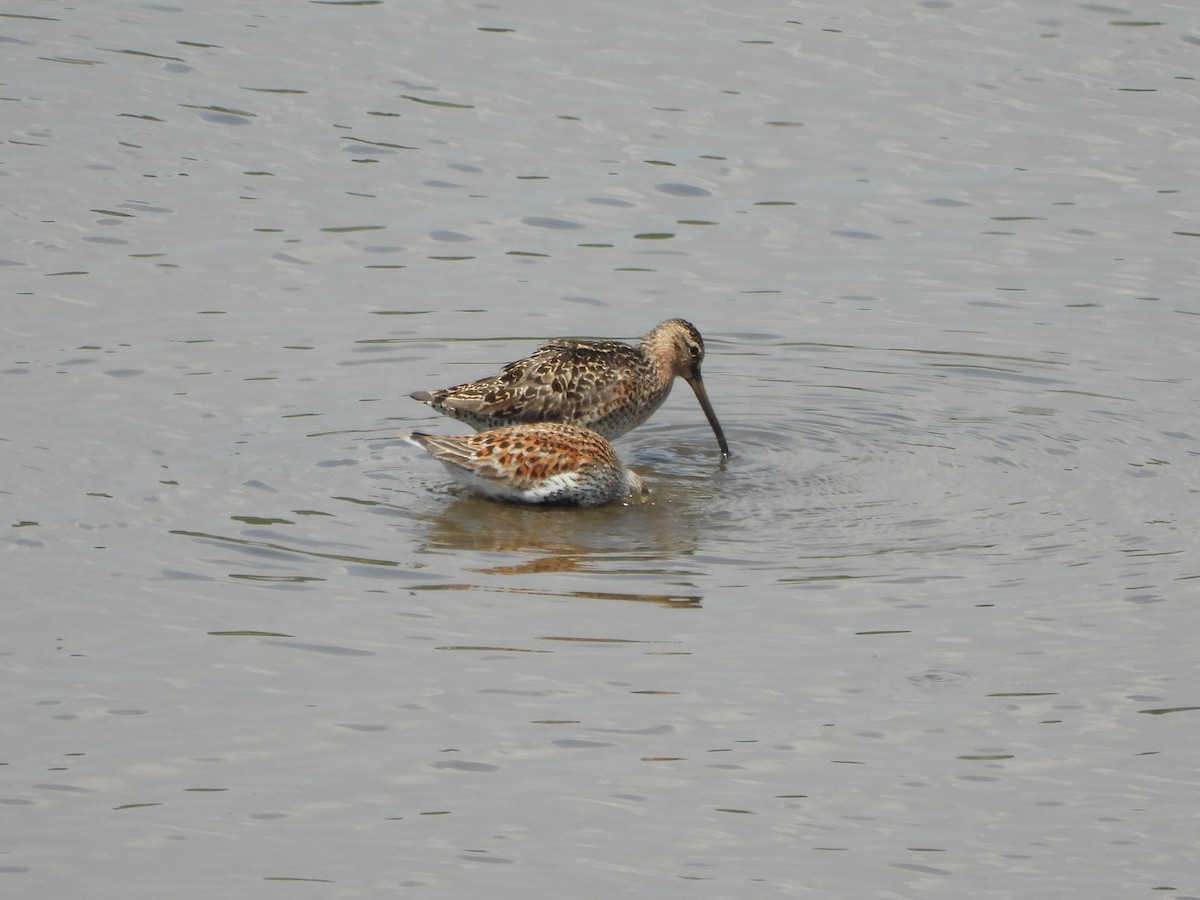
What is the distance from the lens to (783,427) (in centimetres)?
1366

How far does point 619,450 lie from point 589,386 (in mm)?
673

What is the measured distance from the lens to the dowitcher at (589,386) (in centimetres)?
1309

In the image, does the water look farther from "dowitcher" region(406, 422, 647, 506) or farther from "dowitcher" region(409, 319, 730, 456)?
"dowitcher" region(409, 319, 730, 456)

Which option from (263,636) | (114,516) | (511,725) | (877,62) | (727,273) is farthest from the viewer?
(877,62)

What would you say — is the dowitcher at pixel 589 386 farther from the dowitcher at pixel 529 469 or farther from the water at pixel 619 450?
the dowitcher at pixel 529 469

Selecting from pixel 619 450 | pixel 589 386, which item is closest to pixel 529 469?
pixel 589 386

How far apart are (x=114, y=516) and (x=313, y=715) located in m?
2.94

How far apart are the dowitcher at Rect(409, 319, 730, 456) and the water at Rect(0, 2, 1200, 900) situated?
1.30 ft

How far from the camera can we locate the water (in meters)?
7.72

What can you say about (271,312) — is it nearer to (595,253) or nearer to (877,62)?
(595,253)

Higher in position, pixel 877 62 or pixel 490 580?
pixel 877 62

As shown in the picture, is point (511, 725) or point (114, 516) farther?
point (114, 516)

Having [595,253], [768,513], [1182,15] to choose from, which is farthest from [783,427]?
[1182,15]

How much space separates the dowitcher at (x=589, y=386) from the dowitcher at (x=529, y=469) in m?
0.91
